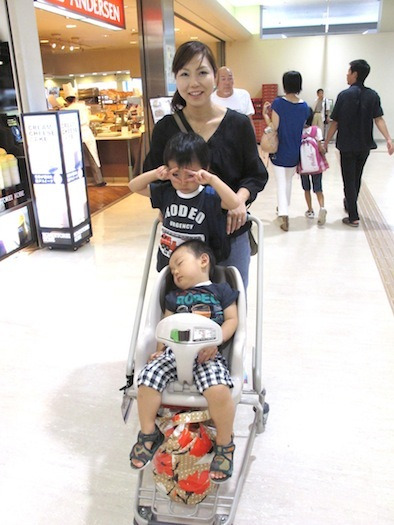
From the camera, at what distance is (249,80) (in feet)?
43.9

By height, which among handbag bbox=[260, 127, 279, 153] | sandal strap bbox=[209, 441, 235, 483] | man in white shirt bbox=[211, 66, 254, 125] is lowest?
sandal strap bbox=[209, 441, 235, 483]

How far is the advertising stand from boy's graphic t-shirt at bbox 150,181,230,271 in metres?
2.68

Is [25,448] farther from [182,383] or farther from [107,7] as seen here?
[107,7]

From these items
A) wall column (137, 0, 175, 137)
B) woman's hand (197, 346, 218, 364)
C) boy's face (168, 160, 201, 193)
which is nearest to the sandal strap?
woman's hand (197, 346, 218, 364)

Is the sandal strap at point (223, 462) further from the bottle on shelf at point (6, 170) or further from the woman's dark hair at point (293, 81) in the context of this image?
the woman's dark hair at point (293, 81)

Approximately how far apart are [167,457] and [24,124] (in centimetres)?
357

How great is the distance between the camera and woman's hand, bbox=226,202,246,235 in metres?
1.67

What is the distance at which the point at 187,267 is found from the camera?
1.60 metres

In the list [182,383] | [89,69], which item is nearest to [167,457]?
[182,383]


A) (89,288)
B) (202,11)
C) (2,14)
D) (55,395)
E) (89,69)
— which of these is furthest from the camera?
(89,69)

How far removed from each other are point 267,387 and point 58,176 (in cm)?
284

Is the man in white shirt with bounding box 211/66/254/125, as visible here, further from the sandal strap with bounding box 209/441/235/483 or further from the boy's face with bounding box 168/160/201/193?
the sandal strap with bounding box 209/441/235/483

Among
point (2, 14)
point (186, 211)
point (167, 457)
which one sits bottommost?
point (167, 457)

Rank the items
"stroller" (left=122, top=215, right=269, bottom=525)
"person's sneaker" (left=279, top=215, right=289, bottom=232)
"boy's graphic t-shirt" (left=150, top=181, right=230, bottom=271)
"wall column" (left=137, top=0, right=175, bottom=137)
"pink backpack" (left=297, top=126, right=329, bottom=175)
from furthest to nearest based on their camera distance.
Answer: "wall column" (left=137, top=0, right=175, bottom=137) < "person's sneaker" (left=279, top=215, right=289, bottom=232) < "pink backpack" (left=297, top=126, right=329, bottom=175) < "boy's graphic t-shirt" (left=150, top=181, right=230, bottom=271) < "stroller" (left=122, top=215, right=269, bottom=525)
